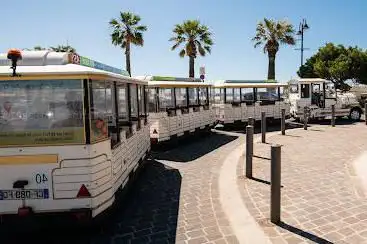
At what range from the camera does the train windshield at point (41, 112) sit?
4934 mm

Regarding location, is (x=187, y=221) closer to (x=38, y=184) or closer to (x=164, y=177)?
(x=38, y=184)

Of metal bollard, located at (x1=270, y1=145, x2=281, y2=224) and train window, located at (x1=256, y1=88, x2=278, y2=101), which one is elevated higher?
train window, located at (x1=256, y1=88, x2=278, y2=101)

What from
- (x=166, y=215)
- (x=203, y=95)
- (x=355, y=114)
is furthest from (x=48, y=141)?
(x=355, y=114)

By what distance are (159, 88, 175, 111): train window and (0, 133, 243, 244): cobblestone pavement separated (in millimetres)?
3022

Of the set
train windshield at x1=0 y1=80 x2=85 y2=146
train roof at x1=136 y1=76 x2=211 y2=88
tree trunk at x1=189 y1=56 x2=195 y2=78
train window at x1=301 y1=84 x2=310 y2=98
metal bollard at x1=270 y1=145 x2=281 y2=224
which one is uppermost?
tree trunk at x1=189 y1=56 x2=195 y2=78

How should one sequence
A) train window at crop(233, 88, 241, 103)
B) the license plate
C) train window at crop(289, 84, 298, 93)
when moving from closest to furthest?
the license plate → train window at crop(233, 88, 241, 103) → train window at crop(289, 84, 298, 93)

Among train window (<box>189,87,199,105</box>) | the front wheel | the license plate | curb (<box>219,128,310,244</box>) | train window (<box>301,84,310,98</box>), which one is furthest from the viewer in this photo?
the front wheel

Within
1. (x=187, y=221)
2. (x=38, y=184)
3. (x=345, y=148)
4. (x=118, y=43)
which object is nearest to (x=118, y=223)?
(x=187, y=221)

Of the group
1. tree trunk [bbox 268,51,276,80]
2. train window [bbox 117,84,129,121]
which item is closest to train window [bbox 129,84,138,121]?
train window [bbox 117,84,129,121]

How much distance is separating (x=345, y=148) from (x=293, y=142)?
1985 mm

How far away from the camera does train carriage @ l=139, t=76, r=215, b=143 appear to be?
41.2ft

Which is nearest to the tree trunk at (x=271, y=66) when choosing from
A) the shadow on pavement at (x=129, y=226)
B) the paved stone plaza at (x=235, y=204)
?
the paved stone plaza at (x=235, y=204)

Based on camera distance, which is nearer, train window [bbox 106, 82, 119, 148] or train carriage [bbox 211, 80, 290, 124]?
train window [bbox 106, 82, 119, 148]

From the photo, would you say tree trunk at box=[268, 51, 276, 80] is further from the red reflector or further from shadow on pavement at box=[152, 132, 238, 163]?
the red reflector
